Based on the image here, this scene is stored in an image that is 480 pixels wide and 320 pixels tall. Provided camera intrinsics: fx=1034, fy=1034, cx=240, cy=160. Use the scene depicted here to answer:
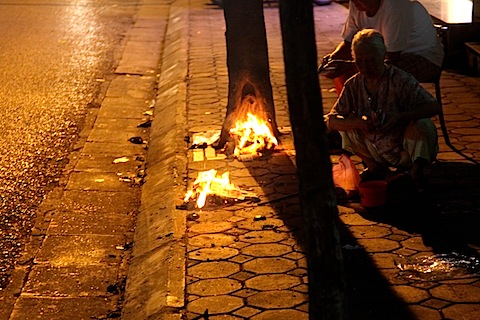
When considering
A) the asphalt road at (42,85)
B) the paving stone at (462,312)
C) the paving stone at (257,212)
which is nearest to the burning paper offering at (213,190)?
the paving stone at (257,212)

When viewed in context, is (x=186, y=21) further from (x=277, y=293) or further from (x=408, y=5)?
(x=277, y=293)

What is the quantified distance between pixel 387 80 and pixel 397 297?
6.79ft

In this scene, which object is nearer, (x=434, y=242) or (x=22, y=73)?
(x=434, y=242)

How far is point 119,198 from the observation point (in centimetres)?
835

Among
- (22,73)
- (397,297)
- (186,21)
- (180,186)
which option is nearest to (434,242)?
(397,297)

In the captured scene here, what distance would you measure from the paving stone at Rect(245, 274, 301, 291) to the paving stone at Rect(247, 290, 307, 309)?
72 millimetres

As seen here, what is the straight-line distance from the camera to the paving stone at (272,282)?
5.74 metres

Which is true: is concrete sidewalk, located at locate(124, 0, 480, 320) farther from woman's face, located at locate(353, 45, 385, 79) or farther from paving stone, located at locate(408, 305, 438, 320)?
woman's face, located at locate(353, 45, 385, 79)

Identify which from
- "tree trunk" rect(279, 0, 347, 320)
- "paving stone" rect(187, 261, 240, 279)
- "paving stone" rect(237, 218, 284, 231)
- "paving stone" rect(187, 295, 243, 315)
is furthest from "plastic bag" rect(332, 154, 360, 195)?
"tree trunk" rect(279, 0, 347, 320)

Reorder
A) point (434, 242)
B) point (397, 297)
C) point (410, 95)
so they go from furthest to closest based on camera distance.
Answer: point (410, 95)
point (434, 242)
point (397, 297)

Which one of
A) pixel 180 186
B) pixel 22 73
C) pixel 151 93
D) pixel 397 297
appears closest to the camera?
pixel 397 297

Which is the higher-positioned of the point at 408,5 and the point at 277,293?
the point at 408,5

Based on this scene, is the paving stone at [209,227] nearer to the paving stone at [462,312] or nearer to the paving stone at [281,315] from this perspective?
the paving stone at [281,315]

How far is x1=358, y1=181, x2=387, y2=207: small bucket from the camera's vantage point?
6.90 m
